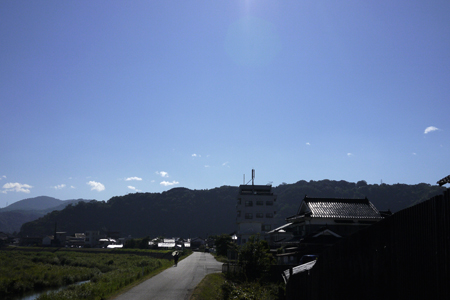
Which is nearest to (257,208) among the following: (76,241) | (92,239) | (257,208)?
(257,208)

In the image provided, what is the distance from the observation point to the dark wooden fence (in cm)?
370

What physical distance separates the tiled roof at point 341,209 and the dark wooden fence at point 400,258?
106 ft

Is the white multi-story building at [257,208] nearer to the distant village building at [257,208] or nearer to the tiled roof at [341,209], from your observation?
the distant village building at [257,208]

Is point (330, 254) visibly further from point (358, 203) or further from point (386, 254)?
point (358, 203)

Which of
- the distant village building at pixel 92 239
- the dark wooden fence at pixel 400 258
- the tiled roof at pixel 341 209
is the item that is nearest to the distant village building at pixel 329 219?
the tiled roof at pixel 341 209

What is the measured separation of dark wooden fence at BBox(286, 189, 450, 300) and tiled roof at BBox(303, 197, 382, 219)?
32.2 metres

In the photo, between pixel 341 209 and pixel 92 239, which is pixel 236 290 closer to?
pixel 341 209

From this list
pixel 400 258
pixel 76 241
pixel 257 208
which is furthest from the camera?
pixel 76 241

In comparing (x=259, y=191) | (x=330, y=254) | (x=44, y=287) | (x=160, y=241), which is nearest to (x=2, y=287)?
(x=44, y=287)

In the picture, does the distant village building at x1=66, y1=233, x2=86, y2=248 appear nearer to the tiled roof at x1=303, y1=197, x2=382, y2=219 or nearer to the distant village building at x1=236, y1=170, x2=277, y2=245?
the distant village building at x1=236, y1=170, x2=277, y2=245

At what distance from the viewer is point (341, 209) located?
3897 cm

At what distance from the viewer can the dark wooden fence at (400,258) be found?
3.70 meters

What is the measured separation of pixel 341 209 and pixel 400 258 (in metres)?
36.6

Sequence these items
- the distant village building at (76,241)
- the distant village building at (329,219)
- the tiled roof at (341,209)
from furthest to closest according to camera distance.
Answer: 1. the distant village building at (76,241)
2. the tiled roof at (341,209)
3. the distant village building at (329,219)
